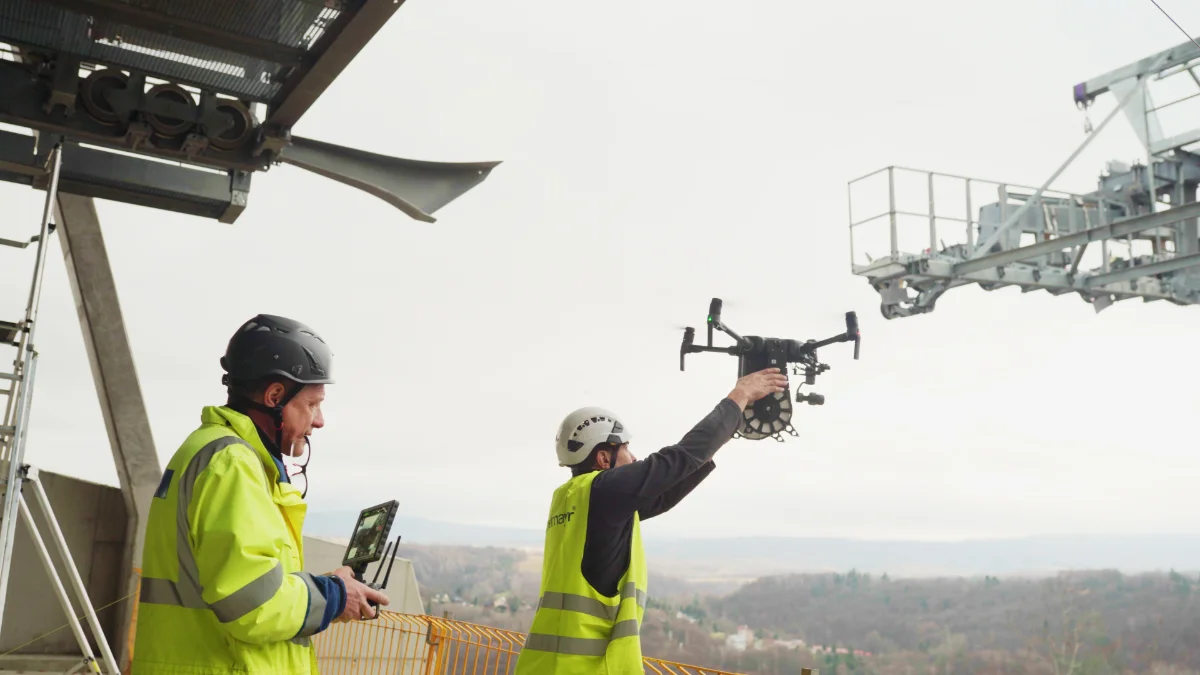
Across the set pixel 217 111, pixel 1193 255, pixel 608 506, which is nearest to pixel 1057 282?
pixel 1193 255

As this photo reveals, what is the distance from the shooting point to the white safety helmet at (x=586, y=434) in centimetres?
435

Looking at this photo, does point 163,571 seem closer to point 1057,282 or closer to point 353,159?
point 353,159

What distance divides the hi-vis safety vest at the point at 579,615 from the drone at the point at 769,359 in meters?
0.75

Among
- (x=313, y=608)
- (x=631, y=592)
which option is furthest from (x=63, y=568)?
(x=313, y=608)

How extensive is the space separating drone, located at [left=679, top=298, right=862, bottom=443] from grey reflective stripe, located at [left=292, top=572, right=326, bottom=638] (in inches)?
81.7

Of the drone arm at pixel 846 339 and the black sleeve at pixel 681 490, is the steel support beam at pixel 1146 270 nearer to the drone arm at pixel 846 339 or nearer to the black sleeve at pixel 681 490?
the drone arm at pixel 846 339

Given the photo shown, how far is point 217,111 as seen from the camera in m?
6.94

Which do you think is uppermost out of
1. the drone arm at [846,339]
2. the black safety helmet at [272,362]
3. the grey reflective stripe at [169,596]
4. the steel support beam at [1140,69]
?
the steel support beam at [1140,69]

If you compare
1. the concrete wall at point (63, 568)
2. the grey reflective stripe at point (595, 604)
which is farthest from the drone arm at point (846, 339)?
the concrete wall at point (63, 568)

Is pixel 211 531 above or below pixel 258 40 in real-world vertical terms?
below

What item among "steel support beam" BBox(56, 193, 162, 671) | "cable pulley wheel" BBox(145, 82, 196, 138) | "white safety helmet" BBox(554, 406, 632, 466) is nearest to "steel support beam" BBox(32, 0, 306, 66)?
"cable pulley wheel" BBox(145, 82, 196, 138)

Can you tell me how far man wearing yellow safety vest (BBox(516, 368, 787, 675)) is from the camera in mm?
3697

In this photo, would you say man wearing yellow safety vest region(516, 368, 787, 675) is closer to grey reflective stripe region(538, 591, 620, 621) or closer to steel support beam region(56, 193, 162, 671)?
grey reflective stripe region(538, 591, 620, 621)

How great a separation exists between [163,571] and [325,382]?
0.68m
